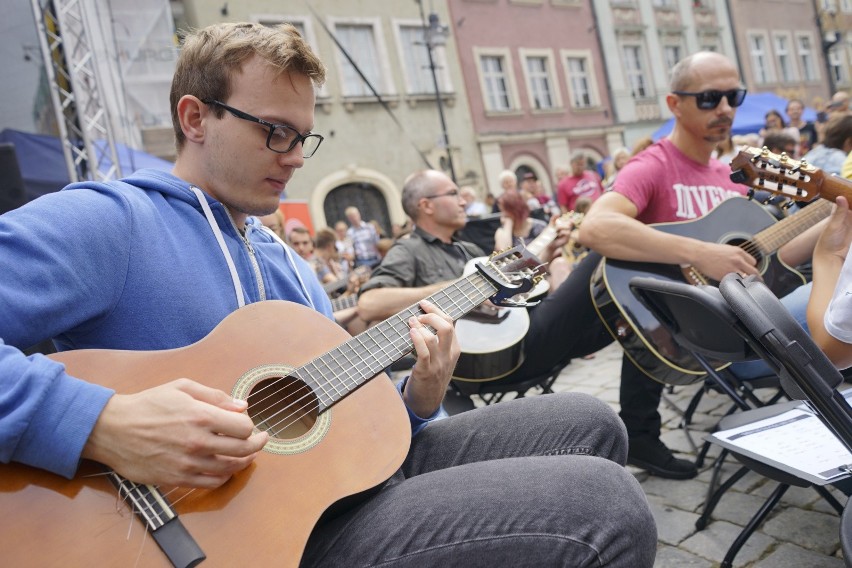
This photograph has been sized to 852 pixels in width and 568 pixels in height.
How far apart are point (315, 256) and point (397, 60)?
1156 cm

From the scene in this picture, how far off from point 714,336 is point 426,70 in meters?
16.6

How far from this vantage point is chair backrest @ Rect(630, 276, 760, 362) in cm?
146

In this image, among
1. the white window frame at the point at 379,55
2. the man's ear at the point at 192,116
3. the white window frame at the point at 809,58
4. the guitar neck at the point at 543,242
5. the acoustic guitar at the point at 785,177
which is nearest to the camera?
the man's ear at the point at 192,116

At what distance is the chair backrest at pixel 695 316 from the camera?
4.80 feet

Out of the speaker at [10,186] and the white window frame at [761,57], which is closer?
the speaker at [10,186]

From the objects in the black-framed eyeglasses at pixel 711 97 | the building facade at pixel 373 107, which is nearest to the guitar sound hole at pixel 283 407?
the black-framed eyeglasses at pixel 711 97

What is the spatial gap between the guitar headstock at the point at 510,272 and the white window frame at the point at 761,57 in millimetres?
26600

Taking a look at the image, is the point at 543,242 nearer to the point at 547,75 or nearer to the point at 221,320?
the point at 221,320

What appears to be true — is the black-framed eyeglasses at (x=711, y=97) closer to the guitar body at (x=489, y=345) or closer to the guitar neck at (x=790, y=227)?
the guitar neck at (x=790, y=227)

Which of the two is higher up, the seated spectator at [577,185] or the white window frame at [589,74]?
the white window frame at [589,74]

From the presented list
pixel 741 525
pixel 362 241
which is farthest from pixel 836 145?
pixel 362 241

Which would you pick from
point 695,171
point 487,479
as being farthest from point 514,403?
point 695,171

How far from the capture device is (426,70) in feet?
55.9

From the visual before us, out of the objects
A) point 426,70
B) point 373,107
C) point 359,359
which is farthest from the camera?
point 426,70
